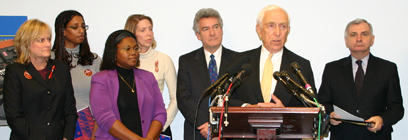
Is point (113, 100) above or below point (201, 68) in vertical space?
below

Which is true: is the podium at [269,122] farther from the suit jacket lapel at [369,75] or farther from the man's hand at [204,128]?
the suit jacket lapel at [369,75]

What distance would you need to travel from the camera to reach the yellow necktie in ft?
10.1

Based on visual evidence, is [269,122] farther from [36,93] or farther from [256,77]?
[36,93]

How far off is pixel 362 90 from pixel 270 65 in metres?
1.17

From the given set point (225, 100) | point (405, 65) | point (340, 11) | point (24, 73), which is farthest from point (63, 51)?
point (405, 65)

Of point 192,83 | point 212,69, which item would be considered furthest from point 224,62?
point 192,83

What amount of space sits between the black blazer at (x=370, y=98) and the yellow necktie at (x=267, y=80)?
98 centimetres

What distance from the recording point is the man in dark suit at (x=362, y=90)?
363 centimetres

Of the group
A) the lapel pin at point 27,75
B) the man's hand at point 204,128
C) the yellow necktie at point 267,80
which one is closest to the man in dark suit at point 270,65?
the yellow necktie at point 267,80

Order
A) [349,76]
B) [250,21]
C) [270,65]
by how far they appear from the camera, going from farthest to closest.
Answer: [250,21], [349,76], [270,65]

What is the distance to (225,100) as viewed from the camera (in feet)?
6.40

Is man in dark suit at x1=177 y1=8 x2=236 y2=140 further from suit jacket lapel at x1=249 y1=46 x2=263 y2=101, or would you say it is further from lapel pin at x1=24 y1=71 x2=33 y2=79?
lapel pin at x1=24 y1=71 x2=33 y2=79

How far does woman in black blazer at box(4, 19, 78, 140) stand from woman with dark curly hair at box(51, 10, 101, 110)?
308mm

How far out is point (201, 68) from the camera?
361 centimetres
